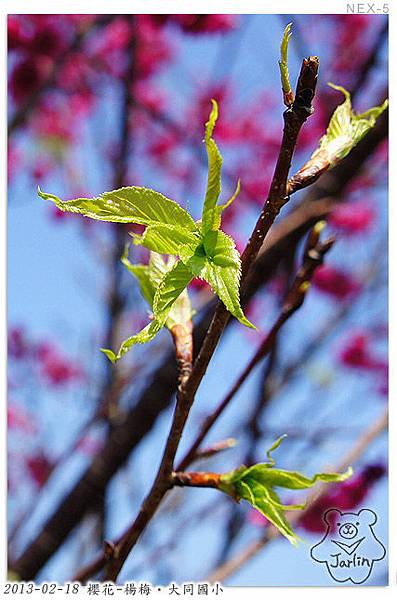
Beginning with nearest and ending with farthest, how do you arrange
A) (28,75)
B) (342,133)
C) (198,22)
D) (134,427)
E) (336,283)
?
(342,133), (134,427), (198,22), (28,75), (336,283)

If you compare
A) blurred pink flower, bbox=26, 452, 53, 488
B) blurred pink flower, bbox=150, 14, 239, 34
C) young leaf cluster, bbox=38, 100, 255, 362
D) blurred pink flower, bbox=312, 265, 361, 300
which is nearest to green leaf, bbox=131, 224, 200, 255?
young leaf cluster, bbox=38, 100, 255, 362

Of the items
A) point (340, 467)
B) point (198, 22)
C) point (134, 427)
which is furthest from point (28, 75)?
point (340, 467)

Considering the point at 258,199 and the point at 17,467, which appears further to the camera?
the point at 17,467

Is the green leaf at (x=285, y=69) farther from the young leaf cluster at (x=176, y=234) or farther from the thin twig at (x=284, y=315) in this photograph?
the thin twig at (x=284, y=315)

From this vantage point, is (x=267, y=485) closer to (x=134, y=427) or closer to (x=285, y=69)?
(x=285, y=69)

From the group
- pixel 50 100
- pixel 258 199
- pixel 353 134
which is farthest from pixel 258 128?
pixel 353 134
